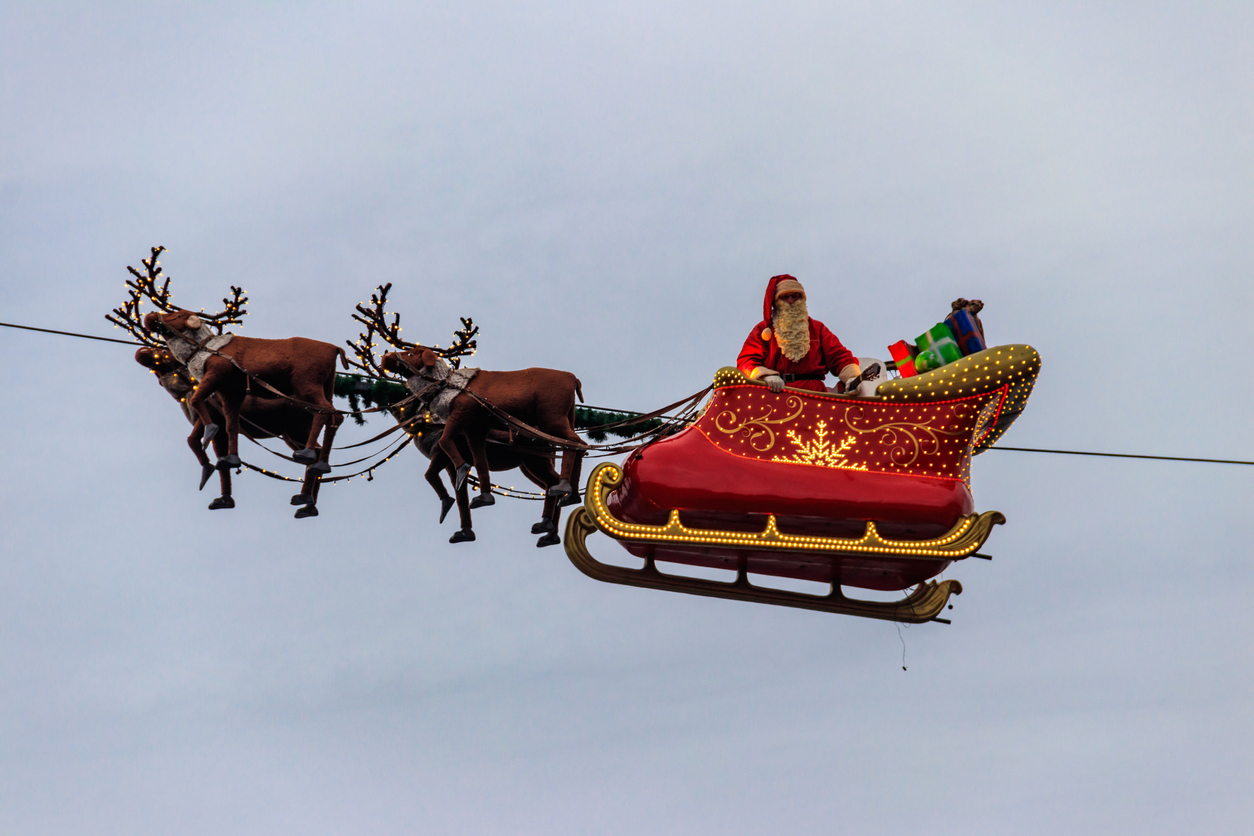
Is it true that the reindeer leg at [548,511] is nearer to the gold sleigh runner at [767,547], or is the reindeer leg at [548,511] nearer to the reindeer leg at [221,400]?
the gold sleigh runner at [767,547]

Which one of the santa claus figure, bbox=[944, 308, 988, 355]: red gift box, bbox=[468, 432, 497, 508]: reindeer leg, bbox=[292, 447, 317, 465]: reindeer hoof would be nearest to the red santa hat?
the santa claus figure

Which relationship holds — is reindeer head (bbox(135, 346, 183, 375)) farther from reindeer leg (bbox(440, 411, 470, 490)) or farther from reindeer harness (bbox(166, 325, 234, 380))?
reindeer leg (bbox(440, 411, 470, 490))

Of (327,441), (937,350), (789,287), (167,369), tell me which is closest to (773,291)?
(789,287)

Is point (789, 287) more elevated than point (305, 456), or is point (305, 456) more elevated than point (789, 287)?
point (789, 287)

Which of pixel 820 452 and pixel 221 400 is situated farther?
pixel 221 400

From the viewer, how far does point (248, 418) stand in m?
14.6

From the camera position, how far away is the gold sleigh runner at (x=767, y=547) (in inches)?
508

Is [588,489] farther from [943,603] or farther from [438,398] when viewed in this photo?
[943,603]

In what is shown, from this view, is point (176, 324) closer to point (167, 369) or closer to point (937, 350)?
point (167, 369)

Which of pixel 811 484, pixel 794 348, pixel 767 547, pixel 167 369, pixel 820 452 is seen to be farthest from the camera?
pixel 167 369

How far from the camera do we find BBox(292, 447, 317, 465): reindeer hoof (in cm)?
1398

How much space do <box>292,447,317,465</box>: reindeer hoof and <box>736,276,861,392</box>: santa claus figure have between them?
3.85 metres

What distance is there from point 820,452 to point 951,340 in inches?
61.7

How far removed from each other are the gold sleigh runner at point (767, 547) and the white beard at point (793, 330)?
1.68 m
